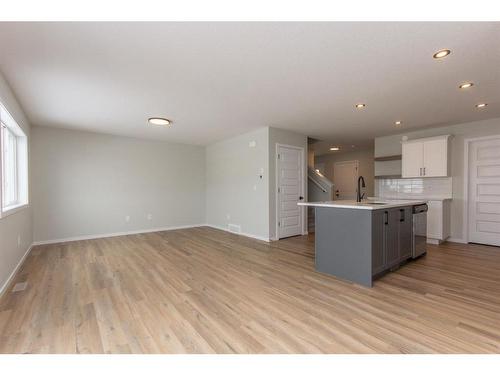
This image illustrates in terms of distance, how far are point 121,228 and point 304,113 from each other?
5085 millimetres

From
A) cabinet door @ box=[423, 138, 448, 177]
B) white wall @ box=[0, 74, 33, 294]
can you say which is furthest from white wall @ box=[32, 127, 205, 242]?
cabinet door @ box=[423, 138, 448, 177]

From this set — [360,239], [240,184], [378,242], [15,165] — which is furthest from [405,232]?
[15,165]

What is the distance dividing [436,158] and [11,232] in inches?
293

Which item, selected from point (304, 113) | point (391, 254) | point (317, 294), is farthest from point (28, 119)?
point (391, 254)

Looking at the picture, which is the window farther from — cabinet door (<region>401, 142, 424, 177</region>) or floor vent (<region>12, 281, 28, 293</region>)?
cabinet door (<region>401, 142, 424, 177</region>)

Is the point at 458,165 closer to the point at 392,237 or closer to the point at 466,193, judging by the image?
the point at 466,193

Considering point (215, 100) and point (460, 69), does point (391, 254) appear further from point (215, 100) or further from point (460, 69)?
point (215, 100)

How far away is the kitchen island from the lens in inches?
105

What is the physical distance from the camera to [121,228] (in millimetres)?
5680

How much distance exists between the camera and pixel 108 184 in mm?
5516

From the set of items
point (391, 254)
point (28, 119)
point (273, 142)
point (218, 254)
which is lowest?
point (218, 254)

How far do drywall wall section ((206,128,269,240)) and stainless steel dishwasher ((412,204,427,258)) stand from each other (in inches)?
102

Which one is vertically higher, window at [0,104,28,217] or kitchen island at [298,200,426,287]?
window at [0,104,28,217]
